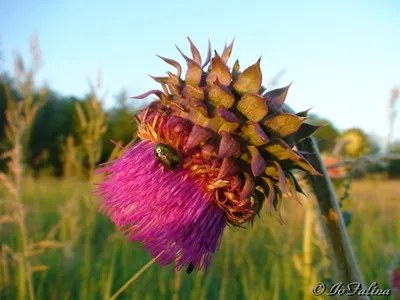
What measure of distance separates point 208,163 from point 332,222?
0.51 metres

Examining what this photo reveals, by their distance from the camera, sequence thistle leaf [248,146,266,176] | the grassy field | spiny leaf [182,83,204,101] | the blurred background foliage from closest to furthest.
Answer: thistle leaf [248,146,266,176], spiny leaf [182,83,204,101], the grassy field, the blurred background foliage

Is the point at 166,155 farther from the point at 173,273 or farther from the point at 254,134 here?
the point at 173,273

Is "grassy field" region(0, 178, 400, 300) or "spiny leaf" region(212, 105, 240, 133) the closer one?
"spiny leaf" region(212, 105, 240, 133)

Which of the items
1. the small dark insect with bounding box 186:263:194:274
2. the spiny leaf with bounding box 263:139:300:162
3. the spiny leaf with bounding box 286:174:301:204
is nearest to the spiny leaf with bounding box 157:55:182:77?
the spiny leaf with bounding box 263:139:300:162

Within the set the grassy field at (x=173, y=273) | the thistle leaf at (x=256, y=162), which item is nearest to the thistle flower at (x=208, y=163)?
the thistle leaf at (x=256, y=162)

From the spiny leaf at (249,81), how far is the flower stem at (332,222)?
14cm

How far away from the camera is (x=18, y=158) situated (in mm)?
2254

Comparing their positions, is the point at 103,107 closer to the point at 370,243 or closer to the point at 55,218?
the point at 370,243

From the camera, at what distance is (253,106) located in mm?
1449

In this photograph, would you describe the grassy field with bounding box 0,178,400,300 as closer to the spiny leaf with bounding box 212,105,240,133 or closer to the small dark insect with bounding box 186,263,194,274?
the small dark insect with bounding box 186,263,194,274

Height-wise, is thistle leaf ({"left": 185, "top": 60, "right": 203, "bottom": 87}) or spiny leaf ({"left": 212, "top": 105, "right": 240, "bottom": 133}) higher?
thistle leaf ({"left": 185, "top": 60, "right": 203, "bottom": 87})

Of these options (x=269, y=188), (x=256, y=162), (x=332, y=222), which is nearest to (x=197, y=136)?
(x=256, y=162)

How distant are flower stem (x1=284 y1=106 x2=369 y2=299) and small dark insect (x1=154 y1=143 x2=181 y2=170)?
416mm

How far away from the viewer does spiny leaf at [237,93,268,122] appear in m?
1.43
